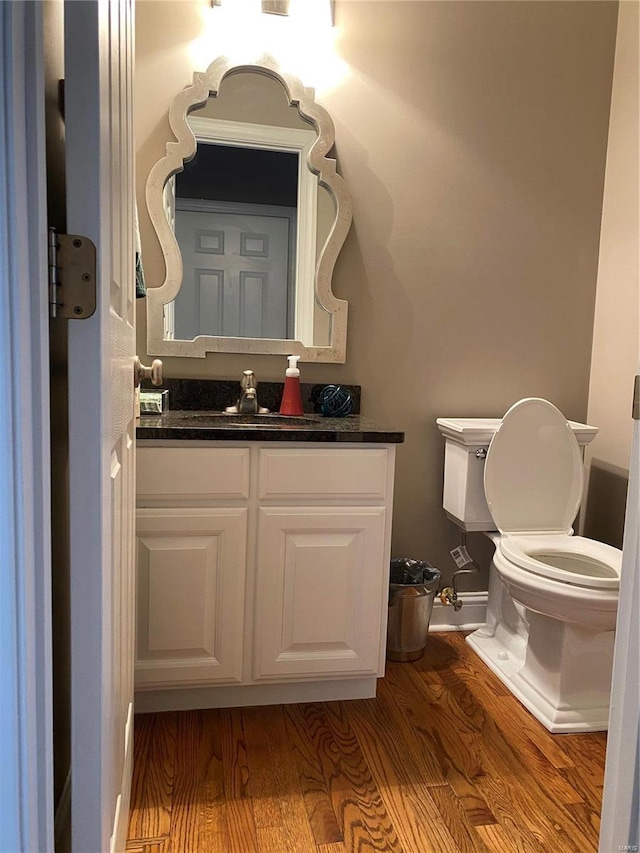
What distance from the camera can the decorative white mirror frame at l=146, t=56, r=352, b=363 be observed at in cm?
212

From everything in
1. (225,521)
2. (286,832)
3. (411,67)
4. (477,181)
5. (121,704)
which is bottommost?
(286,832)

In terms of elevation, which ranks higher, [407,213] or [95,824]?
[407,213]

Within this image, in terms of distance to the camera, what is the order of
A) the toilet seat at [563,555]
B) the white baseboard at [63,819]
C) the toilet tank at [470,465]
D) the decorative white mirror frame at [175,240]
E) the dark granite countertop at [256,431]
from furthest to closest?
1. the toilet tank at [470,465]
2. the decorative white mirror frame at [175,240]
3. the toilet seat at [563,555]
4. the dark granite countertop at [256,431]
5. the white baseboard at [63,819]

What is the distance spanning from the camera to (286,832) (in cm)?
142

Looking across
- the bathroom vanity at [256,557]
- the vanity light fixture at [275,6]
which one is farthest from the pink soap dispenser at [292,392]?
the vanity light fixture at [275,6]

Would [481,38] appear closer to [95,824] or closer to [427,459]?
[427,459]

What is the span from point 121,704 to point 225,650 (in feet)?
2.23

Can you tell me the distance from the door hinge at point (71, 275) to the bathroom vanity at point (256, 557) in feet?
3.25

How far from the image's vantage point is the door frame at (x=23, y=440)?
0.65 meters

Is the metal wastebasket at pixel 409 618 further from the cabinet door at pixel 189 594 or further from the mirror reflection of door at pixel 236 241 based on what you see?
the mirror reflection of door at pixel 236 241

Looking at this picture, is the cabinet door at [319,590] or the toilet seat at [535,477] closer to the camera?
the cabinet door at [319,590]

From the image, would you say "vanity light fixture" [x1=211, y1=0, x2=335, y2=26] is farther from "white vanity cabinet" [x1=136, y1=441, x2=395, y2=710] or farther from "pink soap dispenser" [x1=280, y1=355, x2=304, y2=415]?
"white vanity cabinet" [x1=136, y1=441, x2=395, y2=710]

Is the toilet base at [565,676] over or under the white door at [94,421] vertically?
under

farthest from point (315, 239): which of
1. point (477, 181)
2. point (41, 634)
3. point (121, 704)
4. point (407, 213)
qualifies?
point (41, 634)
